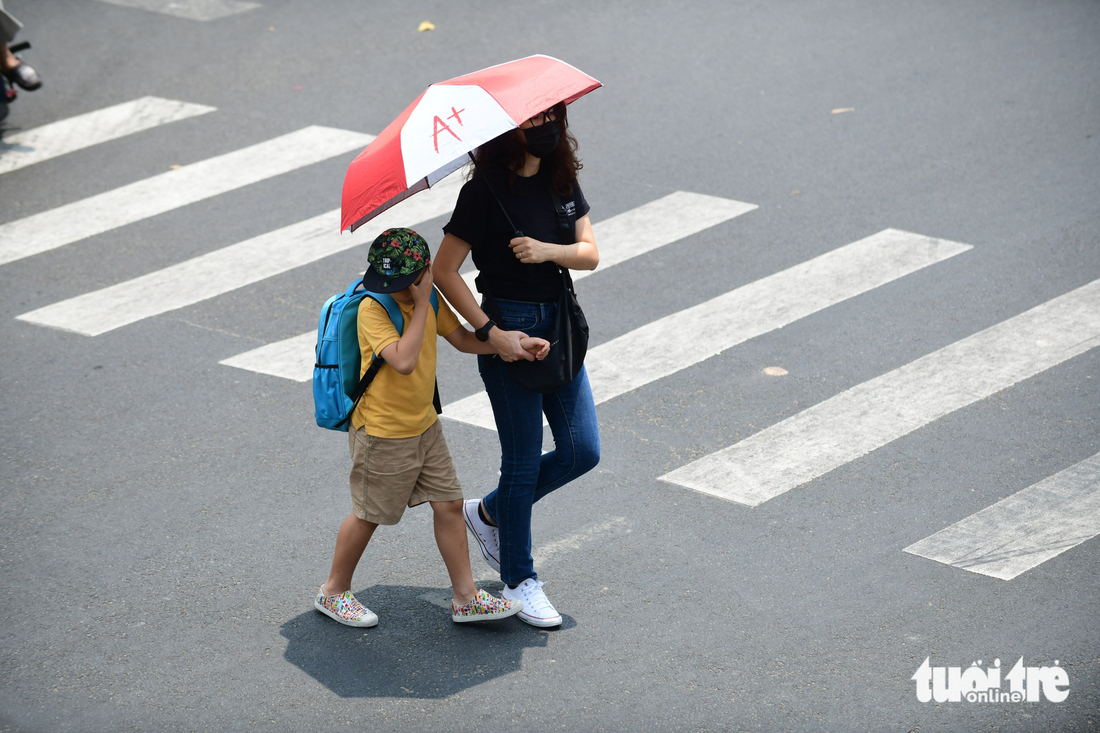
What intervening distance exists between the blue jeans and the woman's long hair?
1.59ft

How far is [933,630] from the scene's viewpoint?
4.83 meters

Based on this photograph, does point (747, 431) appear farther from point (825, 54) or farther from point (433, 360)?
point (825, 54)

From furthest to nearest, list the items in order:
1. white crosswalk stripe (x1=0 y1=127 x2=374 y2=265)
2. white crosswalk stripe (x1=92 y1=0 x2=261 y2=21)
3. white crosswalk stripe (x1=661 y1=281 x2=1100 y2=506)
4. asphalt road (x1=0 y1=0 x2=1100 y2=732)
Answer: white crosswalk stripe (x1=92 y1=0 x2=261 y2=21) → white crosswalk stripe (x1=0 y1=127 x2=374 y2=265) → white crosswalk stripe (x1=661 y1=281 x2=1100 y2=506) → asphalt road (x1=0 y1=0 x2=1100 y2=732)

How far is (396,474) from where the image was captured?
4.71 metres

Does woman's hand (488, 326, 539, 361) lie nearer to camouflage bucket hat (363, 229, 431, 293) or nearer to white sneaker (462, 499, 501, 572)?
camouflage bucket hat (363, 229, 431, 293)

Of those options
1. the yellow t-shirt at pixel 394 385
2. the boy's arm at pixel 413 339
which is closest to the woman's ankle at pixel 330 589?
the yellow t-shirt at pixel 394 385

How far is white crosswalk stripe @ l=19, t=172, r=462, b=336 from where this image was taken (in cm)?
805

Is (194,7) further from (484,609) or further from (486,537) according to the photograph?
(484,609)

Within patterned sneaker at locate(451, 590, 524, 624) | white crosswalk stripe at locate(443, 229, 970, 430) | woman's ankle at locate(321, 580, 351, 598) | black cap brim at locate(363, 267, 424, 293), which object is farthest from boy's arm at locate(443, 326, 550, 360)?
white crosswalk stripe at locate(443, 229, 970, 430)

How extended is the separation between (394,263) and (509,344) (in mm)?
525

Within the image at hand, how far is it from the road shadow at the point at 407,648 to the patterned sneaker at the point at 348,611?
0.05m

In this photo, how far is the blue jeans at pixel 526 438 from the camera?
4.77m

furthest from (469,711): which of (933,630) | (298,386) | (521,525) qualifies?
(298,386)

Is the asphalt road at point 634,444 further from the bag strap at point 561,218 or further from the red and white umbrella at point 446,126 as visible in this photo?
the red and white umbrella at point 446,126
